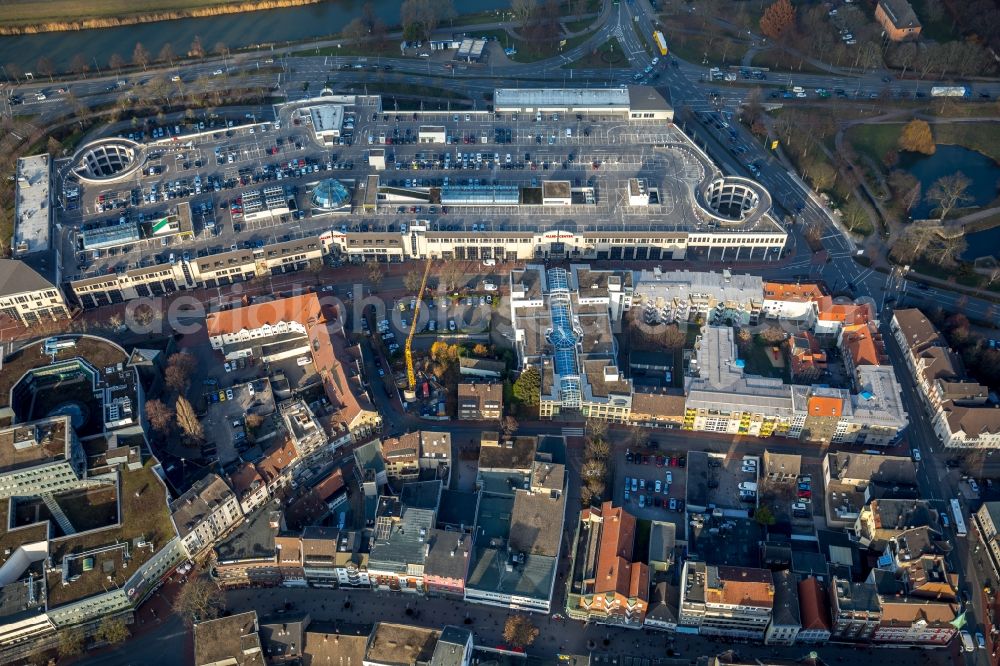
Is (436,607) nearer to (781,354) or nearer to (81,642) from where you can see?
(81,642)

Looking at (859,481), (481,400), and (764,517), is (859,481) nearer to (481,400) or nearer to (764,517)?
(764,517)

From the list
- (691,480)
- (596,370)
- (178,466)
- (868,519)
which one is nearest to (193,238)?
(178,466)

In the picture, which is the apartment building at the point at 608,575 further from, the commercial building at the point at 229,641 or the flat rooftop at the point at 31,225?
the flat rooftop at the point at 31,225

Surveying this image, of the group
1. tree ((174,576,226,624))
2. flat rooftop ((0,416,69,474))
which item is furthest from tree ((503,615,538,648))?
flat rooftop ((0,416,69,474))

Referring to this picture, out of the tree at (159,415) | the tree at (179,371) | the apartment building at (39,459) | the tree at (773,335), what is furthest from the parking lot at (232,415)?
the tree at (773,335)

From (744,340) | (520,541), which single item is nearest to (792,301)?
(744,340)

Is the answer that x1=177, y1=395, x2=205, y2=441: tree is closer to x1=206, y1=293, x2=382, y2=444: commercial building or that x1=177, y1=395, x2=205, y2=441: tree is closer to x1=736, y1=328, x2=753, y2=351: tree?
x1=206, y1=293, x2=382, y2=444: commercial building
